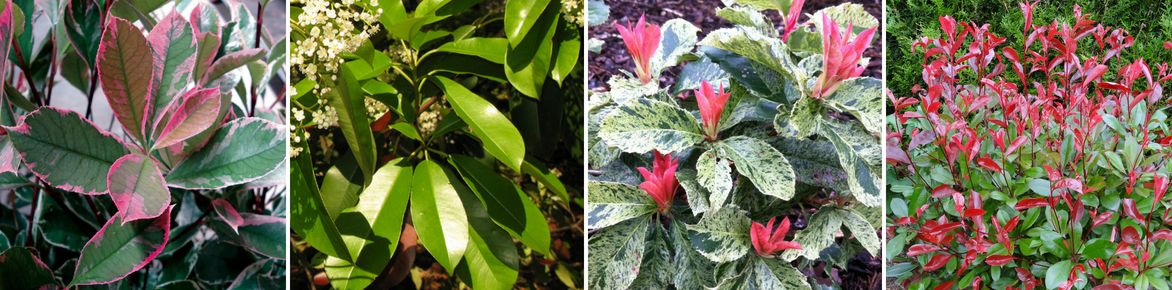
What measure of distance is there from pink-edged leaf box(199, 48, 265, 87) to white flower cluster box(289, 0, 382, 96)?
0.13 m

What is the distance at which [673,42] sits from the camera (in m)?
1.22

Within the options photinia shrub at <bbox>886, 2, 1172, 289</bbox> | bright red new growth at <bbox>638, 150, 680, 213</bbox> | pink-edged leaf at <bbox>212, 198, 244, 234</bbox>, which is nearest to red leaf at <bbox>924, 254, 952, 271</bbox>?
photinia shrub at <bbox>886, 2, 1172, 289</bbox>

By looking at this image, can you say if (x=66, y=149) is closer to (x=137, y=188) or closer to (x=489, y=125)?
(x=137, y=188)

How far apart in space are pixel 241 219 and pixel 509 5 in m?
0.40

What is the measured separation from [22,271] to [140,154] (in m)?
0.20

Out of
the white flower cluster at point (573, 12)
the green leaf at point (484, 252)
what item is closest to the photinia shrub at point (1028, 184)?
the white flower cluster at point (573, 12)

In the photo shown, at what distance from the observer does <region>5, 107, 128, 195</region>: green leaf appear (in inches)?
30.5

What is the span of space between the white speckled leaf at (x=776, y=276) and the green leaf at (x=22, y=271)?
84 cm

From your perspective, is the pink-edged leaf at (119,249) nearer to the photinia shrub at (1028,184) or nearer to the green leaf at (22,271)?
the green leaf at (22,271)

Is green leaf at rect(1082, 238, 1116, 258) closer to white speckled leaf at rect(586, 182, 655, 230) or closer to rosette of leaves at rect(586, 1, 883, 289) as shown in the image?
rosette of leaves at rect(586, 1, 883, 289)

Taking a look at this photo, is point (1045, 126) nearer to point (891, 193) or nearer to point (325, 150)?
point (891, 193)

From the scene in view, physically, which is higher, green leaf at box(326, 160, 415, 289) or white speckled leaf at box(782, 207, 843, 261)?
green leaf at box(326, 160, 415, 289)

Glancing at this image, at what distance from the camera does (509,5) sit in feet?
3.48

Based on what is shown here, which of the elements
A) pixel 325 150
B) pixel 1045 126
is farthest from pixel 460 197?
pixel 1045 126
